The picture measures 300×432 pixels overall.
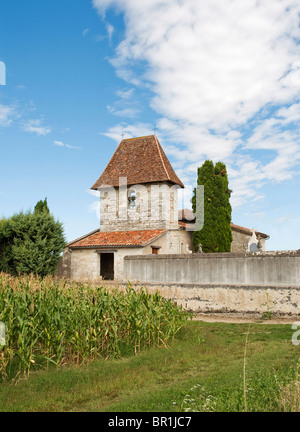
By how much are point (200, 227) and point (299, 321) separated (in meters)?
16.8

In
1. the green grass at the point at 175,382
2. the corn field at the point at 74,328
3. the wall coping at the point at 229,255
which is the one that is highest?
the wall coping at the point at 229,255

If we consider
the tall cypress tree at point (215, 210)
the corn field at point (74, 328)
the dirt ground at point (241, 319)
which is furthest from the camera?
the tall cypress tree at point (215, 210)

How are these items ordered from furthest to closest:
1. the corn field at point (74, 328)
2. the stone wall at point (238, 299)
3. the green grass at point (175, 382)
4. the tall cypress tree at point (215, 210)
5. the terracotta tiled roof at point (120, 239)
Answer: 1. the tall cypress tree at point (215, 210)
2. the terracotta tiled roof at point (120, 239)
3. the stone wall at point (238, 299)
4. the corn field at point (74, 328)
5. the green grass at point (175, 382)

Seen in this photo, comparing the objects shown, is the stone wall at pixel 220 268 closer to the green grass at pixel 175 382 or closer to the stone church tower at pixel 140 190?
the green grass at pixel 175 382

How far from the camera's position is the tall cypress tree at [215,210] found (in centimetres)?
2959

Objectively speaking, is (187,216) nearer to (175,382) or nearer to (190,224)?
(190,224)

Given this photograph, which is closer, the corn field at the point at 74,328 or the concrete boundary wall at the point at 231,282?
the corn field at the point at 74,328

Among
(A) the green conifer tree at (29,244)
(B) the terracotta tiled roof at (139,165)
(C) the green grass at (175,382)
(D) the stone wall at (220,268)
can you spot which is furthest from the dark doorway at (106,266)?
(C) the green grass at (175,382)

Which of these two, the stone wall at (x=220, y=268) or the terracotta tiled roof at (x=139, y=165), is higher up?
the terracotta tiled roof at (x=139, y=165)

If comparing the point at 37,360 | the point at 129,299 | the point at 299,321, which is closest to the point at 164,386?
the point at 37,360

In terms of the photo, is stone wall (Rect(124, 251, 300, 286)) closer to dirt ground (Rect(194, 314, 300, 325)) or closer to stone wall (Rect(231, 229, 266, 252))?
dirt ground (Rect(194, 314, 300, 325))

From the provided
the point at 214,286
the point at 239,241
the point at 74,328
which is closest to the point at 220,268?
the point at 214,286

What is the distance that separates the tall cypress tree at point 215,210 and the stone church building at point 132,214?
1.64 m

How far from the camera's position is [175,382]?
6977 millimetres
